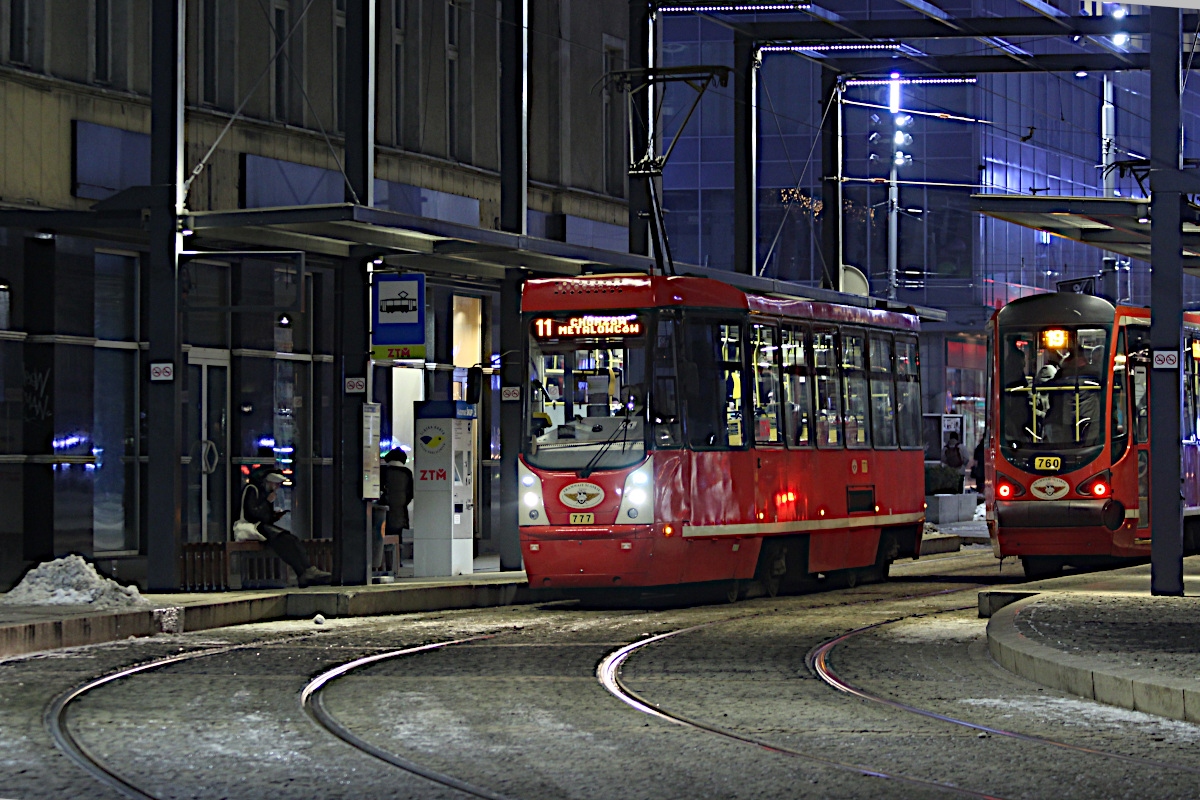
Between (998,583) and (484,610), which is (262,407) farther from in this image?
(998,583)

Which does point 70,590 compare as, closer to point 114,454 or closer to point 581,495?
point 114,454

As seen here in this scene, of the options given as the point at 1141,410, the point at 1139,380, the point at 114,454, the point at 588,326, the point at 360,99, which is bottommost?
the point at 114,454

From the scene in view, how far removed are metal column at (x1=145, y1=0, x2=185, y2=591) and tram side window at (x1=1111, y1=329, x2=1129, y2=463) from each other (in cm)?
1152

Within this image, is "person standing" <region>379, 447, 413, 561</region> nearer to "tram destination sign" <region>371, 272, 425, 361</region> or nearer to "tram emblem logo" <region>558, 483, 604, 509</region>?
"tram destination sign" <region>371, 272, 425, 361</region>

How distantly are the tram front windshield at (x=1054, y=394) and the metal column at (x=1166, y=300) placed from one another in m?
5.38

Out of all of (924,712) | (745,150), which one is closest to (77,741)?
(924,712)

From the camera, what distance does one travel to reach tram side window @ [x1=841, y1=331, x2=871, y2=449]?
2250 centimetres

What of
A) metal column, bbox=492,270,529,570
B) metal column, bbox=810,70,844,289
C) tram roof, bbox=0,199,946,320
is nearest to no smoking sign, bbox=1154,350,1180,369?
tram roof, bbox=0,199,946,320

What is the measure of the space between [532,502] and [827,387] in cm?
435

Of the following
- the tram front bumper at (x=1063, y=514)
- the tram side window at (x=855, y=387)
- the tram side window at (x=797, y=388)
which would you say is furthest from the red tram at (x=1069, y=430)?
the tram side window at (x=797, y=388)

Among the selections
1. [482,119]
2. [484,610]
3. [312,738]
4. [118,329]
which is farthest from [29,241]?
[312,738]

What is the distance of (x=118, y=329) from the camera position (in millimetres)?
21438

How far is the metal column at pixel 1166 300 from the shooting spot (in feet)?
58.7

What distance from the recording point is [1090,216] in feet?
62.6
